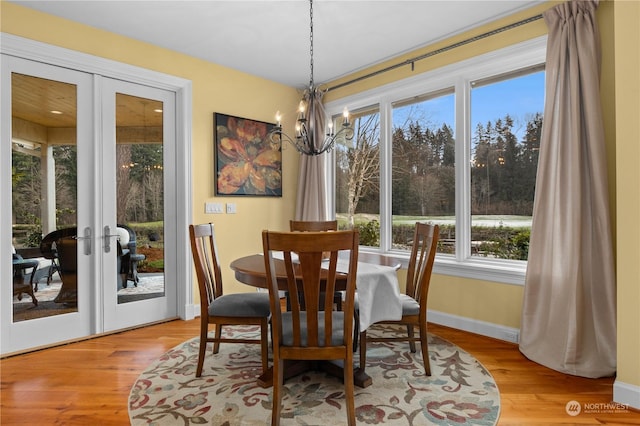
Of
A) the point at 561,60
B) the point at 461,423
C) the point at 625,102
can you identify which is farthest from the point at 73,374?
the point at 561,60

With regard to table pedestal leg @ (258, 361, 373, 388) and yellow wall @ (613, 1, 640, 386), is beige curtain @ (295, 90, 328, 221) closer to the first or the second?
table pedestal leg @ (258, 361, 373, 388)

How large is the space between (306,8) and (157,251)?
2.61 metres

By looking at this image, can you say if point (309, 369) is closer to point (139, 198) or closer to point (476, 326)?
point (476, 326)

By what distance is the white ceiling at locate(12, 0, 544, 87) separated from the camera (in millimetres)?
2863

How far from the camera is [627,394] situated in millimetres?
2080

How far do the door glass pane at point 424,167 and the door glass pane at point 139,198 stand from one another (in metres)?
2.47

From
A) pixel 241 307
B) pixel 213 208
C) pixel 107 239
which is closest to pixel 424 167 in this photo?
pixel 213 208

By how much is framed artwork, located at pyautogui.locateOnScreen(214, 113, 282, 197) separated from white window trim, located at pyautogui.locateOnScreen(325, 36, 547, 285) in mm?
1306

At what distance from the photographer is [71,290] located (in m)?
3.15

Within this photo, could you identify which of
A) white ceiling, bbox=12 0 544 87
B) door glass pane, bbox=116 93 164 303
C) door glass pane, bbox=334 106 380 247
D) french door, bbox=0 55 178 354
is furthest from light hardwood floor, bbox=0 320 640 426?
white ceiling, bbox=12 0 544 87

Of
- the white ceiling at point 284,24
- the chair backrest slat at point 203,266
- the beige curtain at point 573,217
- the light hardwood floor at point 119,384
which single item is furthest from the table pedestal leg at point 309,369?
the white ceiling at point 284,24

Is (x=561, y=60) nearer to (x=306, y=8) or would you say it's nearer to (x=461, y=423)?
(x=306, y=8)

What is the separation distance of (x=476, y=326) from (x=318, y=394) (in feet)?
5.72

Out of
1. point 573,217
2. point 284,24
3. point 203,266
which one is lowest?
point 203,266
